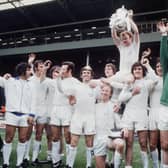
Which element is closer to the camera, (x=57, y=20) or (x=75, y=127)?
(x=75, y=127)

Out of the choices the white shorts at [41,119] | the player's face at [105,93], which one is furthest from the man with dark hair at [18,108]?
the player's face at [105,93]

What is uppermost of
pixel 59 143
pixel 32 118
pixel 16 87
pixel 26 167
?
pixel 16 87

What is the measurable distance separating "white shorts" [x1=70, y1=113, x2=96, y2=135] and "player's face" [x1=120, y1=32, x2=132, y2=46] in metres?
1.33

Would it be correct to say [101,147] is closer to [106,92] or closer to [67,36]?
[106,92]

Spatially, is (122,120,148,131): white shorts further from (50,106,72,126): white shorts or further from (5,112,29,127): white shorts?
(5,112,29,127): white shorts

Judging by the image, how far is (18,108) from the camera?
6.05 m

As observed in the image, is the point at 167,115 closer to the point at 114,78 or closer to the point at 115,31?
the point at 114,78

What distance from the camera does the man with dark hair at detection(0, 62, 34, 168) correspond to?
6035mm

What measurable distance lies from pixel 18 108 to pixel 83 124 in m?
1.09

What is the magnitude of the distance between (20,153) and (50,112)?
1.13 m

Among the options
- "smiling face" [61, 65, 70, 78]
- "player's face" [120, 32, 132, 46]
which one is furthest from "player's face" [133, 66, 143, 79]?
"smiling face" [61, 65, 70, 78]

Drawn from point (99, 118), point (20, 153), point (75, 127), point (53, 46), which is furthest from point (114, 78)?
point (53, 46)

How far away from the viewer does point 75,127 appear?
6.21 metres

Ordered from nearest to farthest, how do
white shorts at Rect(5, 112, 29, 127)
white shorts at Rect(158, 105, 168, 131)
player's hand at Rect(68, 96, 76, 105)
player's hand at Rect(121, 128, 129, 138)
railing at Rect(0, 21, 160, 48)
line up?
white shorts at Rect(158, 105, 168, 131), player's hand at Rect(121, 128, 129, 138), white shorts at Rect(5, 112, 29, 127), player's hand at Rect(68, 96, 76, 105), railing at Rect(0, 21, 160, 48)
